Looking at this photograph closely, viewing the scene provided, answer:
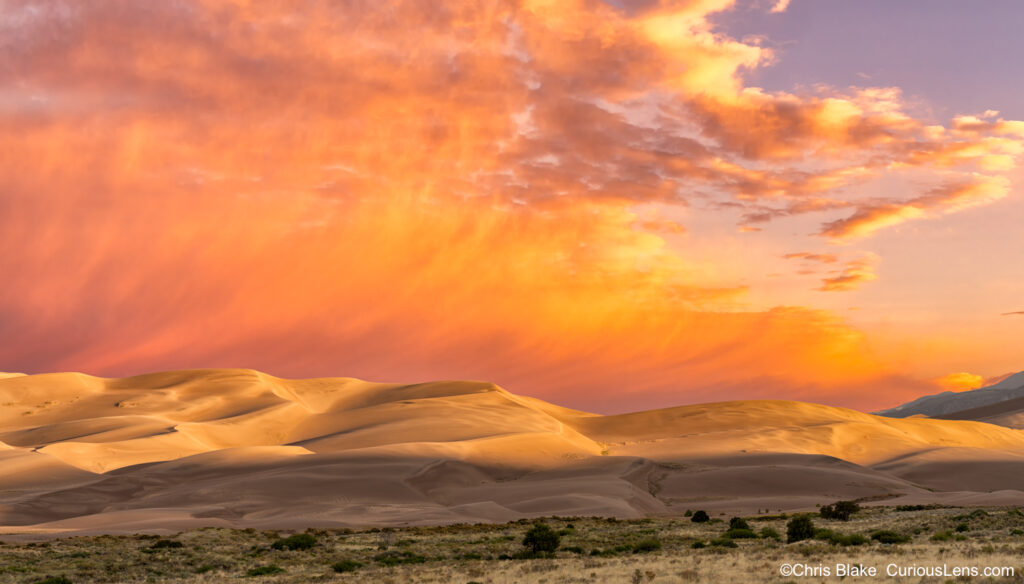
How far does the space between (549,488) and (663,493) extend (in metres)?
11.9

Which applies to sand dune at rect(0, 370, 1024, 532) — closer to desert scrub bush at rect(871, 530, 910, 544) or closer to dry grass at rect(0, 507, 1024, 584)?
dry grass at rect(0, 507, 1024, 584)

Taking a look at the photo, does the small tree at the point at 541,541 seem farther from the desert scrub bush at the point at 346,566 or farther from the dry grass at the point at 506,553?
the desert scrub bush at the point at 346,566

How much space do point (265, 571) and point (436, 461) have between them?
2083 inches

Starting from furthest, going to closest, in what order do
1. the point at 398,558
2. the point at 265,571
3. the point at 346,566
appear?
the point at 398,558
the point at 265,571
the point at 346,566

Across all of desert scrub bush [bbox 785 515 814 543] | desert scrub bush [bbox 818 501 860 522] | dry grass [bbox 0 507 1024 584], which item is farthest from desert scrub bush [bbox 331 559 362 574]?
desert scrub bush [bbox 818 501 860 522]

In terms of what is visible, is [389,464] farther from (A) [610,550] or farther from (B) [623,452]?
(A) [610,550]

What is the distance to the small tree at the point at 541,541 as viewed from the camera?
35125 mm

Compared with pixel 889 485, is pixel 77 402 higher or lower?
higher

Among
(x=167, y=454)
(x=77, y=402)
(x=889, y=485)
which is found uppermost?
(x=77, y=402)

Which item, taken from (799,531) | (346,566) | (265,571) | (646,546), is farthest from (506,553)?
(799,531)

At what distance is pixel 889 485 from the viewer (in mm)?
81812

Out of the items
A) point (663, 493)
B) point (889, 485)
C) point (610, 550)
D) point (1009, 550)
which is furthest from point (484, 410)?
point (1009, 550)

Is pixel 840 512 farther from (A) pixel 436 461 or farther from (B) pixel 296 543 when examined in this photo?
(A) pixel 436 461

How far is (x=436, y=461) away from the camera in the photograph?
8469cm
